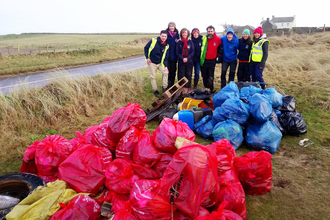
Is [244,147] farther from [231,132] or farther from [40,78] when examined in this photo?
[40,78]

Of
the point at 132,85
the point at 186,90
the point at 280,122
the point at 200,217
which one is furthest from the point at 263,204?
the point at 132,85

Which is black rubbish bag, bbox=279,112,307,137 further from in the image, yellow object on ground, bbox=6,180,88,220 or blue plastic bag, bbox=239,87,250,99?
yellow object on ground, bbox=6,180,88,220

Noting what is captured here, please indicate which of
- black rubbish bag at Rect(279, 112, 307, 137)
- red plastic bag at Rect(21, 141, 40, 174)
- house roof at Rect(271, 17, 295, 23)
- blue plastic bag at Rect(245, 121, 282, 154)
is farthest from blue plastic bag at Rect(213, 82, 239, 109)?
house roof at Rect(271, 17, 295, 23)

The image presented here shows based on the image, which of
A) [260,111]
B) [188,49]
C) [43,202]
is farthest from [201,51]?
[43,202]

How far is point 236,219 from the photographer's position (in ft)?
6.53

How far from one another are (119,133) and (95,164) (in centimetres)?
55

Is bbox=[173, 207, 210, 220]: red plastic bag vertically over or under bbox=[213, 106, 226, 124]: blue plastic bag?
under

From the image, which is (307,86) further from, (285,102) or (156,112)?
(156,112)

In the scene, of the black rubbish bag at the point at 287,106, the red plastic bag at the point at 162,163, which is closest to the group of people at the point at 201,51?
the black rubbish bag at the point at 287,106

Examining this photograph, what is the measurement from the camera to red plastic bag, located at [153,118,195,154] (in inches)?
102

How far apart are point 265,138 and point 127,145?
241cm

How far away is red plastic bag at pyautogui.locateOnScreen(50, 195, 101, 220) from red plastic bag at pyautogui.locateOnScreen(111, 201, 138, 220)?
190mm

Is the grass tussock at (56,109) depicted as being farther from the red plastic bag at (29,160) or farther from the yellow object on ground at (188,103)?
the yellow object on ground at (188,103)

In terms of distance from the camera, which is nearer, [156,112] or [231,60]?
[156,112]
